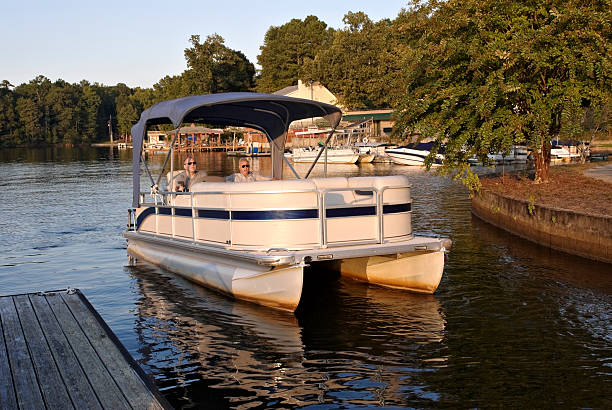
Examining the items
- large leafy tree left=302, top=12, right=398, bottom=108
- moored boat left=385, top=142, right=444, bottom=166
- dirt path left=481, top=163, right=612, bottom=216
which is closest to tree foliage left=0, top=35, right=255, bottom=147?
large leafy tree left=302, top=12, right=398, bottom=108

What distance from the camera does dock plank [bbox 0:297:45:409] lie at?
538cm

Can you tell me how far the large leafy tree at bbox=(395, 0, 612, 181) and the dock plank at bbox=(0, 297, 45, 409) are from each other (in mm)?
12328

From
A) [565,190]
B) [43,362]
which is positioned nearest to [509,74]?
[565,190]

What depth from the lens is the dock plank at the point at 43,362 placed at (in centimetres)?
537

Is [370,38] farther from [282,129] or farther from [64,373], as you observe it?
[64,373]

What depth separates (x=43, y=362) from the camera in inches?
246

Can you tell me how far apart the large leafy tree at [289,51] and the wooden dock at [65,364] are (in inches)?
3964

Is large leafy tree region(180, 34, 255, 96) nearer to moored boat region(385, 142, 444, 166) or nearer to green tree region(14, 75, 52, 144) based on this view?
green tree region(14, 75, 52, 144)

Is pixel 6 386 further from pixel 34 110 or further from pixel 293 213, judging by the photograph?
pixel 34 110

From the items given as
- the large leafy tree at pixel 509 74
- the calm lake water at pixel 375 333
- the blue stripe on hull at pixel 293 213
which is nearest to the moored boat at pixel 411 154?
the large leafy tree at pixel 509 74

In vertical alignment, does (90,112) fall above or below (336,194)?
above

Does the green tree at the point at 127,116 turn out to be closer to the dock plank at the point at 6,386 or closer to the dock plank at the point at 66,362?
the dock plank at the point at 66,362

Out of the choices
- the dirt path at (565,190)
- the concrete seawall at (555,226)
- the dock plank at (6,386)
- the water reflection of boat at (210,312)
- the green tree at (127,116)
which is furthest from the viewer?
the green tree at (127,116)

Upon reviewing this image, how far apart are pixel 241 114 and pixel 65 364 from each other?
8.99m
